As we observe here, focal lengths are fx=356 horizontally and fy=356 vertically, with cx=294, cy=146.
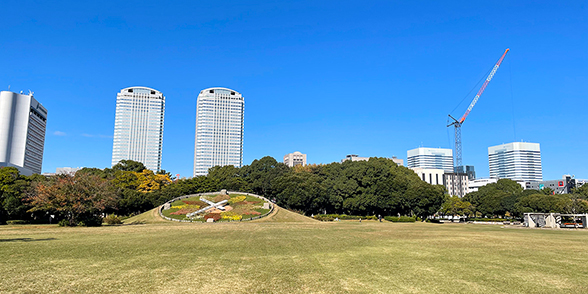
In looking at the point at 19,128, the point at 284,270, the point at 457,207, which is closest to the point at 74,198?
the point at 284,270

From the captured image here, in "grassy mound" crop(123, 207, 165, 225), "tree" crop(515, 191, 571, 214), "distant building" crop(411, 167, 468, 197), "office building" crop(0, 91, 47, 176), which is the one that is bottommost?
"grassy mound" crop(123, 207, 165, 225)

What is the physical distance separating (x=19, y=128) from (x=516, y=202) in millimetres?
180345

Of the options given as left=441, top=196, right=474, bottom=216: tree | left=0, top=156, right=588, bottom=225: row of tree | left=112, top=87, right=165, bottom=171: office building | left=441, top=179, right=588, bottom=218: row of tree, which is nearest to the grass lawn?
left=0, top=156, right=588, bottom=225: row of tree

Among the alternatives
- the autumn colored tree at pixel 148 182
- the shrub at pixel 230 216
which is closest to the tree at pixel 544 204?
the shrub at pixel 230 216

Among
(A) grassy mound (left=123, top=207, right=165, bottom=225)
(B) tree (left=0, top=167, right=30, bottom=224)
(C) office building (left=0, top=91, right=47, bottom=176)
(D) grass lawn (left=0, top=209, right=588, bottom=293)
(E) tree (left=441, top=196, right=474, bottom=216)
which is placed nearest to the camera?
(D) grass lawn (left=0, top=209, right=588, bottom=293)

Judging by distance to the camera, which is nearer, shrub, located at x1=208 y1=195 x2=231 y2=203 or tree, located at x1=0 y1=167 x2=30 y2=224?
tree, located at x1=0 y1=167 x2=30 y2=224

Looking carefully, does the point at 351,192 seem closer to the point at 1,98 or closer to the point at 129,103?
the point at 1,98

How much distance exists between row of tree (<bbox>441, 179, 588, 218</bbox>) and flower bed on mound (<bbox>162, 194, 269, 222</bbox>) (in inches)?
2188

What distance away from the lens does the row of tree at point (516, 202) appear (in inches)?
2699

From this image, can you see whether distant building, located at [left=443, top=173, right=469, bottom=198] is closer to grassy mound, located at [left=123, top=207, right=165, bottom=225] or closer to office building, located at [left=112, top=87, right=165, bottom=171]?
office building, located at [left=112, top=87, right=165, bottom=171]

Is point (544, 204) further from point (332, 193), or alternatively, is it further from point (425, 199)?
point (332, 193)

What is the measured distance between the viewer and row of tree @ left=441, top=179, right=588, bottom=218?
68.6 meters

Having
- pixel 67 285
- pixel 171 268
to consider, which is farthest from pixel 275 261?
pixel 67 285

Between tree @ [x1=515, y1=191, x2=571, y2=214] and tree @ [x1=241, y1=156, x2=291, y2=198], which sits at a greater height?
tree @ [x1=241, y1=156, x2=291, y2=198]
